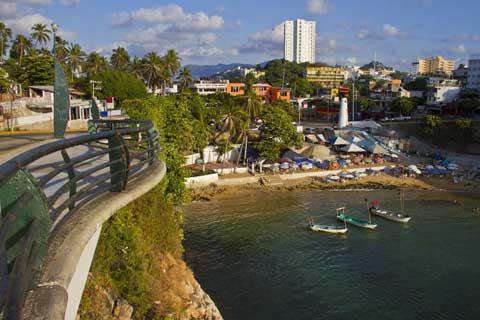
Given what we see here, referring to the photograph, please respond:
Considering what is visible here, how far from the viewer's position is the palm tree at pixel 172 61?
7319 centimetres

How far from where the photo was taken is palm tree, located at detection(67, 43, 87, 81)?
2569 inches

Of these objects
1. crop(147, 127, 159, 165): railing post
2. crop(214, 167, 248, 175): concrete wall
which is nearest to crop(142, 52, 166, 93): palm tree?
crop(214, 167, 248, 175): concrete wall

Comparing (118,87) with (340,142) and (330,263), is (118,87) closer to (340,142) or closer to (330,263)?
(340,142)

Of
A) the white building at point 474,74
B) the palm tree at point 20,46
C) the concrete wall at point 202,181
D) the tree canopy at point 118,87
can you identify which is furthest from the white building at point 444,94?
the palm tree at point 20,46

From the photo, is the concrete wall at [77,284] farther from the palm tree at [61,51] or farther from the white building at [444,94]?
the white building at [444,94]

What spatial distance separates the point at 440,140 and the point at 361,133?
13388 millimetres

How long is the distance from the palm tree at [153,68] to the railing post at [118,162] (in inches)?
2617

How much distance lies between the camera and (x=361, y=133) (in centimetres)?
5731

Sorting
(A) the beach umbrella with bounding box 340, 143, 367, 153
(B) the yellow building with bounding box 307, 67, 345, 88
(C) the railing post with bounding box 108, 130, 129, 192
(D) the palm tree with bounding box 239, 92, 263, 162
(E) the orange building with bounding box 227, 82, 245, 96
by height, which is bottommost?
(A) the beach umbrella with bounding box 340, 143, 367, 153

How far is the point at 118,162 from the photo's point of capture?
5324 millimetres

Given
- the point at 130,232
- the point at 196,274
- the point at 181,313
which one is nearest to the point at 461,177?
the point at 196,274

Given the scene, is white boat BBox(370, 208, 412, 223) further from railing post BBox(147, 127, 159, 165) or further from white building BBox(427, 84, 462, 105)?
white building BBox(427, 84, 462, 105)

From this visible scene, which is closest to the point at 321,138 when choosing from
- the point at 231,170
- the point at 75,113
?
the point at 231,170

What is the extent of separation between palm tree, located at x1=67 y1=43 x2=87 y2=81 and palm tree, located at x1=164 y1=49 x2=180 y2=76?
13470mm
